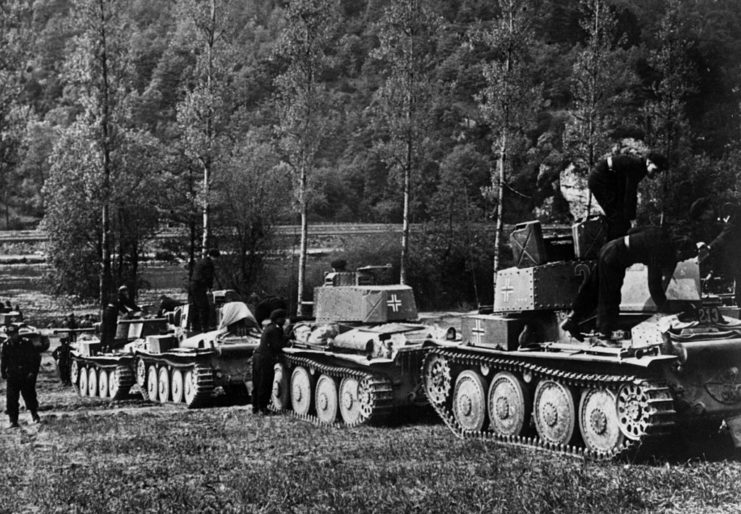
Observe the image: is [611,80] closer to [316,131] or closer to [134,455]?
[316,131]

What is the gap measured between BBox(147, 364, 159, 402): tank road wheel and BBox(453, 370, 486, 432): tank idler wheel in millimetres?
9295

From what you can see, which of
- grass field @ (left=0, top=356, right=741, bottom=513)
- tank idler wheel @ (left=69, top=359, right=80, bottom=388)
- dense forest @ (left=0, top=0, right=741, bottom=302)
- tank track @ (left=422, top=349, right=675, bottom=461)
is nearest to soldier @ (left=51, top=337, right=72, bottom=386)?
tank idler wheel @ (left=69, top=359, right=80, bottom=388)

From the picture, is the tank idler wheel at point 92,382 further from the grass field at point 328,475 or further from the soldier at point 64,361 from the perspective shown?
the grass field at point 328,475

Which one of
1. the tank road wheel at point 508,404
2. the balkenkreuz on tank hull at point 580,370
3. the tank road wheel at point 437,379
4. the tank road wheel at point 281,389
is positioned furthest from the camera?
the tank road wheel at point 281,389

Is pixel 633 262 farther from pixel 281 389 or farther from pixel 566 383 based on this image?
pixel 281 389

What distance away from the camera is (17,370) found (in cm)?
1631

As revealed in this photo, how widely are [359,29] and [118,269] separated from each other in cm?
5754

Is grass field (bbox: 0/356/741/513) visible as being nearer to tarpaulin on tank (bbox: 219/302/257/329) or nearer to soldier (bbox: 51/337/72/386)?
tarpaulin on tank (bbox: 219/302/257/329)

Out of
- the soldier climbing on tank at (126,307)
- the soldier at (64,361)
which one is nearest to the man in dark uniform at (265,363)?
the soldier climbing on tank at (126,307)

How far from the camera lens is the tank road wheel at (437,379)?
1341cm

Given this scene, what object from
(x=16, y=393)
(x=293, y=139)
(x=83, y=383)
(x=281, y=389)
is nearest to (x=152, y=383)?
(x=83, y=383)

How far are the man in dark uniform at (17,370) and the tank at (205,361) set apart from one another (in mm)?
2959

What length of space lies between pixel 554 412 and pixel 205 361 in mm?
8711

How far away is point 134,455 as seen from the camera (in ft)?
38.6
